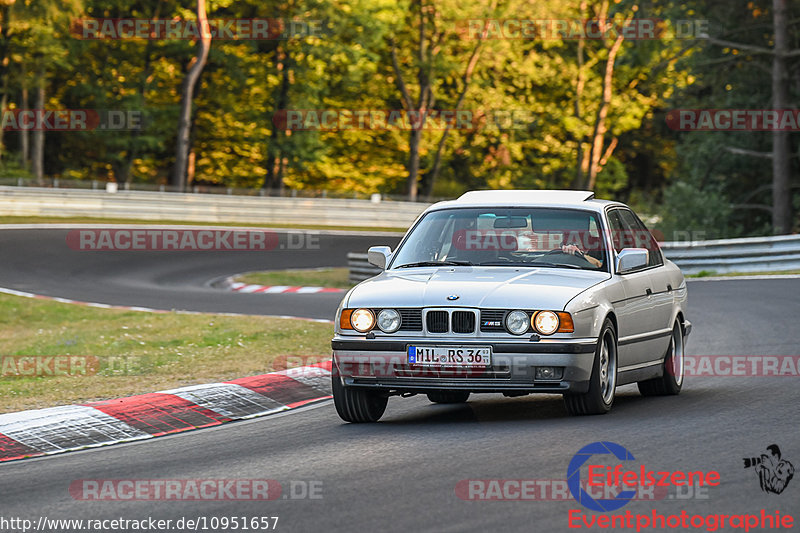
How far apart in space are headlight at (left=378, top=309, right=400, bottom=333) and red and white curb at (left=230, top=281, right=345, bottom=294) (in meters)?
15.6

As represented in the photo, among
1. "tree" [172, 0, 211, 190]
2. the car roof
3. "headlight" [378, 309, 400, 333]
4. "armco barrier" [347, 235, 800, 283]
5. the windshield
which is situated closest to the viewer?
"headlight" [378, 309, 400, 333]

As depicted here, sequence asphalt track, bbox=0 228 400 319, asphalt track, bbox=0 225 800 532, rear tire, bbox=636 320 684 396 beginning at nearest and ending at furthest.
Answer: asphalt track, bbox=0 225 800 532
rear tire, bbox=636 320 684 396
asphalt track, bbox=0 228 400 319

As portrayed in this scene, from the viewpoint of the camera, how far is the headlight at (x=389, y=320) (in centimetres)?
843

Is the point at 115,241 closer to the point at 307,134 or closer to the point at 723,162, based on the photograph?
the point at 723,162

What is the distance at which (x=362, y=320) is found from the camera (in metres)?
8.55

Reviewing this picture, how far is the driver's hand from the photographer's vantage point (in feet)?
30.8

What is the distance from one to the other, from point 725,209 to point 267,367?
2394 centimetres

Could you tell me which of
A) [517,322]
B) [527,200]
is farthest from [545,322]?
[527,200]

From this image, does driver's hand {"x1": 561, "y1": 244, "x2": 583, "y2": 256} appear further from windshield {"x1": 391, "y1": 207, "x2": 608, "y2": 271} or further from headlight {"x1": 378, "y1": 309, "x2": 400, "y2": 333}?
headlight {"x1": 378, "y1": 309, "x2": 400, "y2": 333}

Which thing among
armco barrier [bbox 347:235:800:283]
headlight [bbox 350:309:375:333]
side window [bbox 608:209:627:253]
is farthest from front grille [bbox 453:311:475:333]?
armco barrier [bbox 347:235:800:283]

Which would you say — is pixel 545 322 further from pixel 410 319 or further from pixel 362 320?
pixel 362 320

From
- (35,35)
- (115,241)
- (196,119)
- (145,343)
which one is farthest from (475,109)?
(145,343)

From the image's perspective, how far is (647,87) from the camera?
60656 millimetres

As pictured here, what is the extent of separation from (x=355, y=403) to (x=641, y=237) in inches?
122
